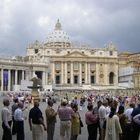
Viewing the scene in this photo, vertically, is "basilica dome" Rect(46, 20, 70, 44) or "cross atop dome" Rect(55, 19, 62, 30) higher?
"cross atop dome" Rect(55, 19, 62, 30)

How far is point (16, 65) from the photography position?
3398 inches

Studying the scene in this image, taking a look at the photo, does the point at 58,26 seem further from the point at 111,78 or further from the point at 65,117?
the point at 65,117

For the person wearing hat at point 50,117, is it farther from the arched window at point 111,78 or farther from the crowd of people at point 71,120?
the arched window at point 111,78

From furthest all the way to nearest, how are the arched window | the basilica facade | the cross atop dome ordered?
the cross atop dome < the arched window < the basilica facade

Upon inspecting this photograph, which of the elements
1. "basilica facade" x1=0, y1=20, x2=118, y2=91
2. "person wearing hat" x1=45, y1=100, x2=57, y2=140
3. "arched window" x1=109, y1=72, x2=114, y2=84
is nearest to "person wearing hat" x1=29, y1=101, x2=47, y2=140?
"person wearing hat" x1=45, y1=100, x2=57, y2=140

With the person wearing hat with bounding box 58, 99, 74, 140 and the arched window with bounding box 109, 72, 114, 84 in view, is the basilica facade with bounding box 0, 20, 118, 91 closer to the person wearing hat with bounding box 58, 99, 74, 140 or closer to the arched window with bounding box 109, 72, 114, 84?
the arched window with bounding box 109, 72, 114, 84

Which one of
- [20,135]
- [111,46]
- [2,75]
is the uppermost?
[111,46]

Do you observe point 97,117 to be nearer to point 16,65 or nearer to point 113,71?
point 16,65

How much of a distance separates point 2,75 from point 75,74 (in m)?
30.3

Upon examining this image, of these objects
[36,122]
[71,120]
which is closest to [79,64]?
[71,120]

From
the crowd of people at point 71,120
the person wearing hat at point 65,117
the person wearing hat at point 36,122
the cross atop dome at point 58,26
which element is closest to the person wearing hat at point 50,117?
the crowd of people at point 71,120

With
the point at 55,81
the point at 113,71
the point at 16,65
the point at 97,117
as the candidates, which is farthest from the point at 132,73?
the point at 97,117

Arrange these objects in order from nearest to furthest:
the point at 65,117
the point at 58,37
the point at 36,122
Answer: the point at 36,122 → the point at 65,117 → the point at 58,37

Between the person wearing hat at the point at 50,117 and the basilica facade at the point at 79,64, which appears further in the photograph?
the basilica facade at the point at 79,64
